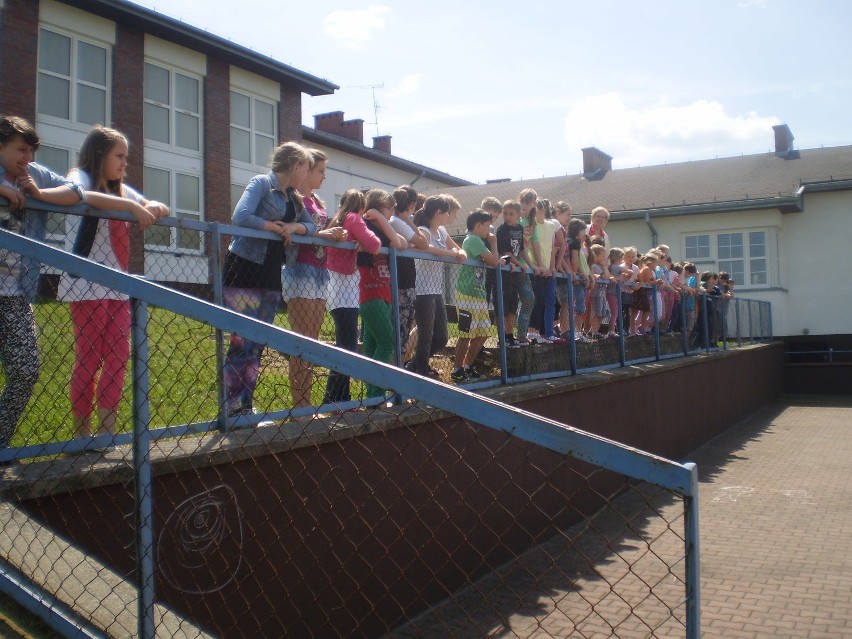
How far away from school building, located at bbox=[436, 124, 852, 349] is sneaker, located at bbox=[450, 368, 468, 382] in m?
18.6

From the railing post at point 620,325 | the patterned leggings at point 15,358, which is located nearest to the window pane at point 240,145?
the railing post at point 620,325

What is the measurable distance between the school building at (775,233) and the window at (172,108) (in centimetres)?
1195

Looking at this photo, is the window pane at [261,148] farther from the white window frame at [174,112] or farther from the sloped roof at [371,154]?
the sloped roof at [371,154]

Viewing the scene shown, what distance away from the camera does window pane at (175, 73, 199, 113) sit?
22234 mm

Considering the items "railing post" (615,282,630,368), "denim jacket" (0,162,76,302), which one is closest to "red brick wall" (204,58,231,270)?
"railing post" (615,282,630,368)

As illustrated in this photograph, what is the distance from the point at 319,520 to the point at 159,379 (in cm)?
119

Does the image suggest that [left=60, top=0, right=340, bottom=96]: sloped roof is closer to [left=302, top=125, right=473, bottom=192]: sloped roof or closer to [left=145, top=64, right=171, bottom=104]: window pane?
[left=145, top=64, right=171, bottom=104]: window pane

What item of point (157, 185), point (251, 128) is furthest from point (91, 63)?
point (251, 128)

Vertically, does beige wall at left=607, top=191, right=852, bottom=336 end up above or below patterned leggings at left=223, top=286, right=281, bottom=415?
above

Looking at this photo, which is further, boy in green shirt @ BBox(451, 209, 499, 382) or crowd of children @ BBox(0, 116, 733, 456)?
boy in green shirt @ BBox(451, 209, 499, 382)

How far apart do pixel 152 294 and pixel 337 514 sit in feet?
7.60

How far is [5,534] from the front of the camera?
3031 mm

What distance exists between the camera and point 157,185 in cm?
2156

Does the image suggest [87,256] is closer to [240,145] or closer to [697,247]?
[240,145]
